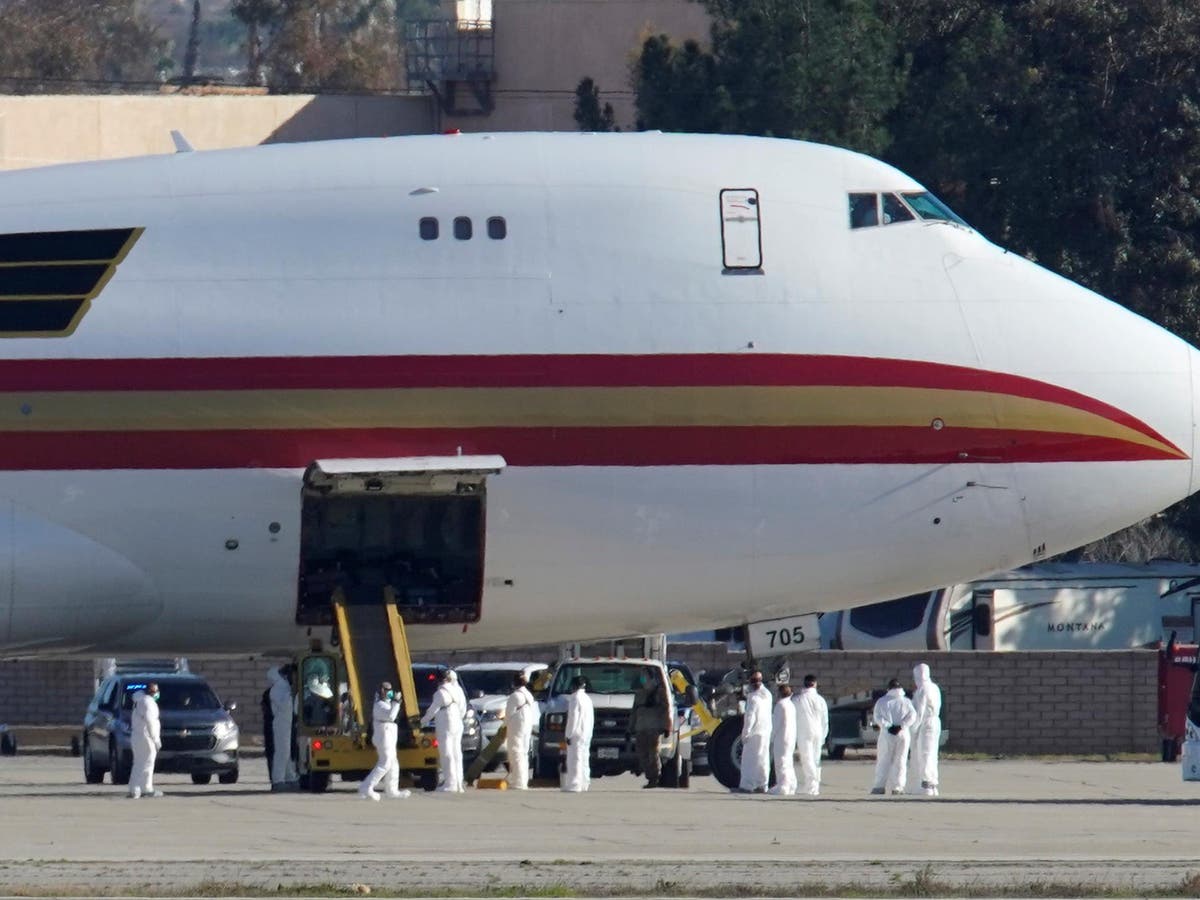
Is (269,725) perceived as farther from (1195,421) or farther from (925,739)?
(1195,421)

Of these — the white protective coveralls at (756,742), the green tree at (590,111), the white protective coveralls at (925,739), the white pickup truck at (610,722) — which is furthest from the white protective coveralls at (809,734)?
the green tree at (590,111)

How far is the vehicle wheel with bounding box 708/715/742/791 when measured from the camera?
27031 millimetres

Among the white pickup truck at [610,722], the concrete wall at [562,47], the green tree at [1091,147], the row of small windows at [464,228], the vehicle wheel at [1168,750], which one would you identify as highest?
the concrete wall at [562,47]

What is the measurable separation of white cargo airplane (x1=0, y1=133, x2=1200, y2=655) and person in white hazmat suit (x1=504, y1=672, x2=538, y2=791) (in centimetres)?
518

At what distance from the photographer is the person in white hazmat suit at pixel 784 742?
28047 millimetres

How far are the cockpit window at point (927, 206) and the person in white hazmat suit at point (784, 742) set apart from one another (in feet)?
21.0

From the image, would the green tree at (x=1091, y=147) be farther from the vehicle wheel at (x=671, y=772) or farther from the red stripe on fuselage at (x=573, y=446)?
the red stripe on fuselage at (x=573, y=446)

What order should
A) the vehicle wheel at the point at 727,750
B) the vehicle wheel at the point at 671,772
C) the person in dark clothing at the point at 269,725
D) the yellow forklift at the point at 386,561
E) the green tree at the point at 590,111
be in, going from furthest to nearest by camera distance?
the green tree at the point at 590,111 < the vehicle wheel at the point at 671,772 < the person in dark clothing at the point at 269,725 < the vehicle wheel at the point at 727,750 < the yellow forklift at the point at 386,561

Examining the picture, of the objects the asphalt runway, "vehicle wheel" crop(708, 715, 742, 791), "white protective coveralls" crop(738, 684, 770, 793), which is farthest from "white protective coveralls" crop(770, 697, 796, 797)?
the asphalt runway

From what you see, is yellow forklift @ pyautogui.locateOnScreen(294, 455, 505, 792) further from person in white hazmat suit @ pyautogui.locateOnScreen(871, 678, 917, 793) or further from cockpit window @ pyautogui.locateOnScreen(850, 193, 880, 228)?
person in white hazmat suit @ pyautogui.locateOnScreen(871, 678, 917, 793)

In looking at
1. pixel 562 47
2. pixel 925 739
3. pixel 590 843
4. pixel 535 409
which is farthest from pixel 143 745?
pixel 562 47

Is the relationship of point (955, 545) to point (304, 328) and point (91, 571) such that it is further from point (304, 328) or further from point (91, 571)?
point (91, 571)

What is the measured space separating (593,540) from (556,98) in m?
58.7

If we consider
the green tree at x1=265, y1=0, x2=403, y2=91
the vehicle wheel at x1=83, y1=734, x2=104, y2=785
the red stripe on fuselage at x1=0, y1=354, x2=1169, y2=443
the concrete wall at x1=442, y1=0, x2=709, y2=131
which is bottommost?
the vehicle wheel at x1=83, y1=734, x2=104, y2=785
